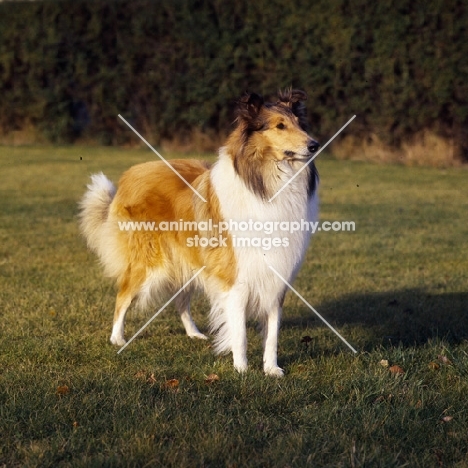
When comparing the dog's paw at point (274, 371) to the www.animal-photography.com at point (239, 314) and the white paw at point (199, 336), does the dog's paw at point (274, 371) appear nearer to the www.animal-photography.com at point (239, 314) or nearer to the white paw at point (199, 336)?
the www.animal-photography.com at point (239, 314)

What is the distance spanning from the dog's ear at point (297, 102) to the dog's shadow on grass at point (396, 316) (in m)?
1.77

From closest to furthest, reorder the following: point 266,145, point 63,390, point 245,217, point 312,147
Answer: point 63,390 → point 312,147 → point 266,145 → point 245,217

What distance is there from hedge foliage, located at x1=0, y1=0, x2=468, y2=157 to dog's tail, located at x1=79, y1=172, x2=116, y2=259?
38.8 feet

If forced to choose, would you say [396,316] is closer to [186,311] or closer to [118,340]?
[186,311]

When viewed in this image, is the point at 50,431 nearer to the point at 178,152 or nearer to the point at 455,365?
the point at 455,365

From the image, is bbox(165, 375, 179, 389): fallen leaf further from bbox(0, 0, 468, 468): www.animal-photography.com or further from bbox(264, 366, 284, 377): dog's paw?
bbox(264, 366, 284, 377): dog's paw

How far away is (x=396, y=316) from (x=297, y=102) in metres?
2.38

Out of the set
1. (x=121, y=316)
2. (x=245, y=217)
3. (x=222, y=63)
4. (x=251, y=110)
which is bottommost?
(x=222, y=63)

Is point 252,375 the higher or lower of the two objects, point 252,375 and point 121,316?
the higher

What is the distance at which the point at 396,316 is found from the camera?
692 centimetres

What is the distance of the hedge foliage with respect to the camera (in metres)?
17.3

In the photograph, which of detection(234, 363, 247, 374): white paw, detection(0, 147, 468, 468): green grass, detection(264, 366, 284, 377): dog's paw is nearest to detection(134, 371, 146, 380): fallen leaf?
detection(0, 147, 468, 468): green grass

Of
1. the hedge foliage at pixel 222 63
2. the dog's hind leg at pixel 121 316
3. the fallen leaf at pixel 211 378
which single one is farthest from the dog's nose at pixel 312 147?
the hedge foliage at pixel 222 63

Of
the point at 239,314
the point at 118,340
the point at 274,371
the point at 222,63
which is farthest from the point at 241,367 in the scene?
the point at 222,63
